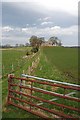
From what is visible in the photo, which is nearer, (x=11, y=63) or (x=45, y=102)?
(x=45, y=102)

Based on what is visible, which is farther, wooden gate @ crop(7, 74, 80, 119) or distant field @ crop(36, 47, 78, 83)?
distant field @ crop(36, 47, 78, 83)

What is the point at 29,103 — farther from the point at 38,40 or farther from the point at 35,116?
the point at 38,40

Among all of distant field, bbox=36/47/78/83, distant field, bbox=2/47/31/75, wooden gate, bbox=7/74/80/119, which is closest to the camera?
wooden gate, bbox=7/74/80/119

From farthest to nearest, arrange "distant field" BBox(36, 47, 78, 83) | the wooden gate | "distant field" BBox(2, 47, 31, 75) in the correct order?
"distant field" BBox(2, 47, 31, 75) → "distant field" BBox(36, 47, 78, 83) → the wooden gate

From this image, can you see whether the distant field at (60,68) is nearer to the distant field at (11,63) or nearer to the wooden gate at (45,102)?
the distant field at (11,63)

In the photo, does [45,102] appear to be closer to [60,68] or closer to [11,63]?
[60,68]

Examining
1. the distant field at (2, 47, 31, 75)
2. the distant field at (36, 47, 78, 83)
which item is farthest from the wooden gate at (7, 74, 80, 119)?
the distant field at (2, 47, 31, 75)

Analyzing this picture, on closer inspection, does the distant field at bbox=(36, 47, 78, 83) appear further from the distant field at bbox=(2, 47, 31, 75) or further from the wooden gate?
the wooden gate

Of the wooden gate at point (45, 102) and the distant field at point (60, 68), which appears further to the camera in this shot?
the distant field at point (60, 68)

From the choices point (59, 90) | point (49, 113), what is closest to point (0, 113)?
point (49, 113)

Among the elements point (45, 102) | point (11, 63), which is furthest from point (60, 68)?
point (45, 102)

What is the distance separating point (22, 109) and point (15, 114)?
512mm

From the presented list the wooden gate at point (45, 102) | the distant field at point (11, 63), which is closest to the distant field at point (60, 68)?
the distant field at point (11, 63)

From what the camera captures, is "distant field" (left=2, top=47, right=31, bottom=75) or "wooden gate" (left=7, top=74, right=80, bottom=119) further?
"distant field" (left=2, top=47, right=31, bottom=75)
